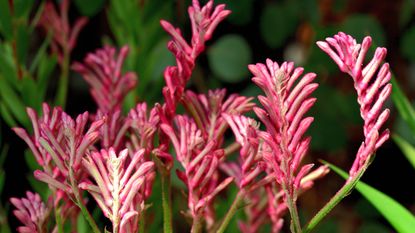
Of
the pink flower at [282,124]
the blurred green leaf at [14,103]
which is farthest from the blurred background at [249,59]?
the pink flower at [282,124]

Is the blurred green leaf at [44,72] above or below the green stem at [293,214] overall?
above

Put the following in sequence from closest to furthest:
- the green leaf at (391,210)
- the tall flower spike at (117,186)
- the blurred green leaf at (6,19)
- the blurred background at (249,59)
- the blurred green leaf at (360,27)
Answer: the tall flower spike at (117,186), the green leaf at (391,210), the blurred green leaf at (6,19), the blurred background at (249,59), the blurred green leaf at (360,27)

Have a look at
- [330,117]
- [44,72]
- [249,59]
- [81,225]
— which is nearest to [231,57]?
[249,59]

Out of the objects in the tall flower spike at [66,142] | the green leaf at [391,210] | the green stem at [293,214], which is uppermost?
the tall flower spike at [66,142]

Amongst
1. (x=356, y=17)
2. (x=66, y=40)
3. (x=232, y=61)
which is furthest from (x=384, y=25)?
(x=66, y=40)

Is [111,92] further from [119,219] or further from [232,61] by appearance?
[232,61]

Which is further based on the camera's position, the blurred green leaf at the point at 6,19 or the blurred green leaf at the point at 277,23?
the blurred green leaf at the point at 277,23

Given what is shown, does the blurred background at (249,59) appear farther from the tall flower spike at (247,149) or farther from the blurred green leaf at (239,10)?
→ the tall flower spike at (247,149)

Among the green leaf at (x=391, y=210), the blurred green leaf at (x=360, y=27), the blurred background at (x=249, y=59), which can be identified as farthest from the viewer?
the blurred green leaf at (x=360, y=27)

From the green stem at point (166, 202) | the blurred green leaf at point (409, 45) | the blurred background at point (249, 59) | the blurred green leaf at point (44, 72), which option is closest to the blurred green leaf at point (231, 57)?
the blurred background at point (249, 59)
